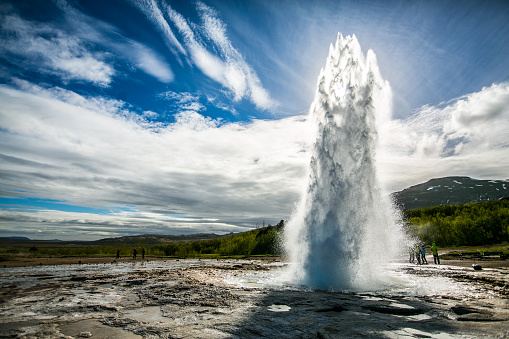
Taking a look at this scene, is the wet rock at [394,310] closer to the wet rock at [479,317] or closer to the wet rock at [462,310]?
the wet rock at [462,310]

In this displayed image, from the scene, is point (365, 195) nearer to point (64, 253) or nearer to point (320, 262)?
point (320, 262)

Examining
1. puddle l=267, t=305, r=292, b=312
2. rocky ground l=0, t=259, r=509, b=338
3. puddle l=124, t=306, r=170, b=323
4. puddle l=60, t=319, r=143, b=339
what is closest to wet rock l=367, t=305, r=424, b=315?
rocky ground l=0, t=259, r=509, b=338

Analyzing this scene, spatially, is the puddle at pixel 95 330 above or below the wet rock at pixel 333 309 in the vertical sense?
below

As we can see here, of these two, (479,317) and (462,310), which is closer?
(479,317)

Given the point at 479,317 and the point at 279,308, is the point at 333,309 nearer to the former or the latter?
the point at 279,308

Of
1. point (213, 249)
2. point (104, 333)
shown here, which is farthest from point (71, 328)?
point (213, 249)

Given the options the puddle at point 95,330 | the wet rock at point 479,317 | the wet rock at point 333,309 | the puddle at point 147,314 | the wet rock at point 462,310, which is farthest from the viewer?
the wet rock at point 333,309

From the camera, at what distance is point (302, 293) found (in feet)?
35.6

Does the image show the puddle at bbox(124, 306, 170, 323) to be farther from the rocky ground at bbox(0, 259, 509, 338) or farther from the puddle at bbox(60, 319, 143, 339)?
the puddle at bbox(60, 319, 143, 339)

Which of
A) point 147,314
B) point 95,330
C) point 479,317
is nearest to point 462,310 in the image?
point 479,317

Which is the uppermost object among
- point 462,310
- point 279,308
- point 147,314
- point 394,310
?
point 462,310

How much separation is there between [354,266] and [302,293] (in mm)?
3497

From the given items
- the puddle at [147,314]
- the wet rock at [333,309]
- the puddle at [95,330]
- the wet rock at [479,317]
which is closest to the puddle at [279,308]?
the wet rock at [333,309]

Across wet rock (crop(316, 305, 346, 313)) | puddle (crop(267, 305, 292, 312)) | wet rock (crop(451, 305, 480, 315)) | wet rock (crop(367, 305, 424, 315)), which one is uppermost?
wet rock (crop(451, 305, 480, 315))
